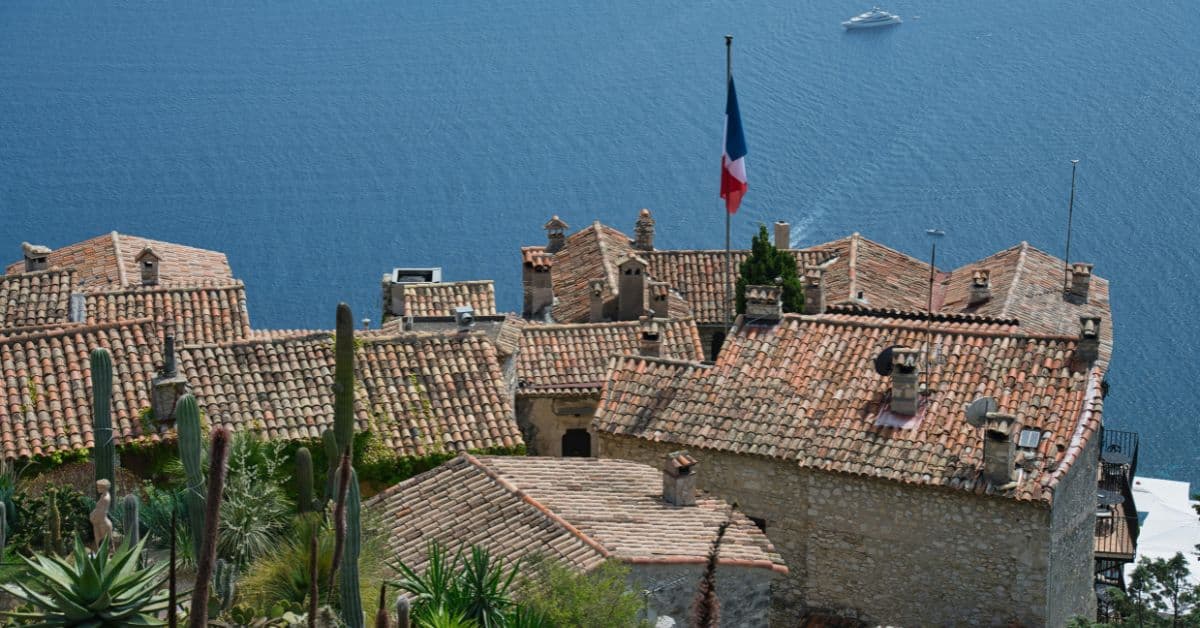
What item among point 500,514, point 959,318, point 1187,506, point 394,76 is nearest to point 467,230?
point 394,76

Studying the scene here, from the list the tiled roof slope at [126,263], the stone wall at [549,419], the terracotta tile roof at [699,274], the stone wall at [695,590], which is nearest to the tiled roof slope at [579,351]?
the stone wall at [549,419]

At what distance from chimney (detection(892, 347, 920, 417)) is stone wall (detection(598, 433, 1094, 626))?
4.37 feet

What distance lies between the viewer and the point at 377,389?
23.3m

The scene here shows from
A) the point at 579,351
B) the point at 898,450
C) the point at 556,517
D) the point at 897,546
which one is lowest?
the point at 897,546

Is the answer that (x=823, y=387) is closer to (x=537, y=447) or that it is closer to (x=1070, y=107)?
(x=537, y=447)

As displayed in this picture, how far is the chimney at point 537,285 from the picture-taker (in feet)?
121

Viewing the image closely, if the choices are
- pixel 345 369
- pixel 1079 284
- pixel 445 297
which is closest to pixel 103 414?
pixel 345 369

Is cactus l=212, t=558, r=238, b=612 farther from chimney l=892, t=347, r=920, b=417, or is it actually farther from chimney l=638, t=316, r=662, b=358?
chimney l=638, t=316, r=662, b=358

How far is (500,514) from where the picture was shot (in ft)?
61.9

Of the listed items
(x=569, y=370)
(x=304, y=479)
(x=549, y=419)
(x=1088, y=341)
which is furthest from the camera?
(x=569, y=370)

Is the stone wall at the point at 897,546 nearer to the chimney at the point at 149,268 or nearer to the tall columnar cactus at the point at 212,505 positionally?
the tall columnar cactus at the point at 212,505


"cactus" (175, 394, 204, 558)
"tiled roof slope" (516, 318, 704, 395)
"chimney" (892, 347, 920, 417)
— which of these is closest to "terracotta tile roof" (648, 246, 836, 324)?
"tiled roof slope" (516, 318, 704, 395)

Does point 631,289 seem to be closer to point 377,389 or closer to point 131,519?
point 377,389

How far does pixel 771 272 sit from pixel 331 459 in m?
21.8
